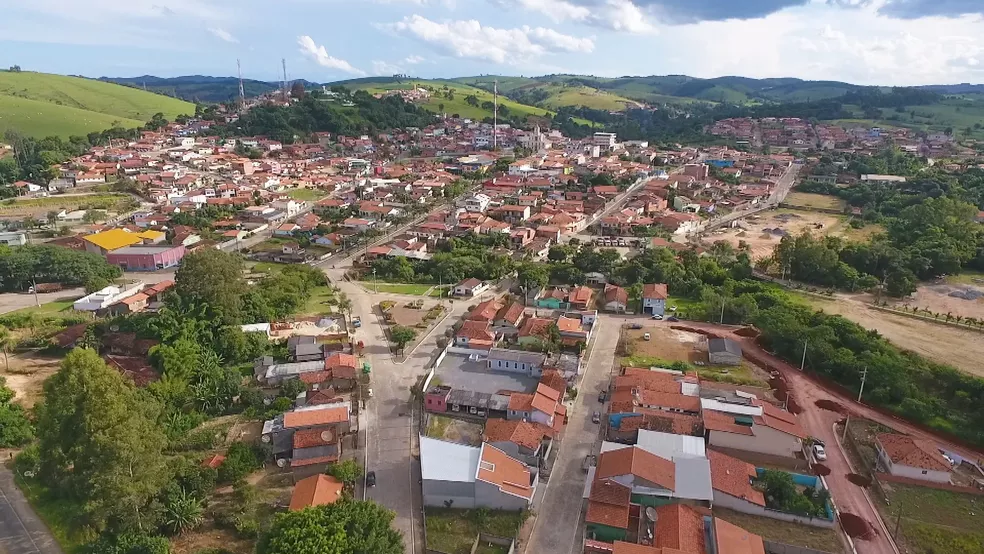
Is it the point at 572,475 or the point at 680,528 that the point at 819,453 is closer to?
the point at 680,528

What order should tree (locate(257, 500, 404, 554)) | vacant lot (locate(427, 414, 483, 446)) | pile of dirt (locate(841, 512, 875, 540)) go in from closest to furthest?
tree (locate(257, 500, 404, 554)) < pile of dirt (locate(841, 512, 875, 540)) < vacant lot (locate(427, 414, 483, 446))

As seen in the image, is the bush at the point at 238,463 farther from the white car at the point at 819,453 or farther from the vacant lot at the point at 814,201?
the vacant lot at the point at 814,201

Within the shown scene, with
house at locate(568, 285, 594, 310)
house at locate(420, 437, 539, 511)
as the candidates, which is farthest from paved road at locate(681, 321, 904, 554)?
house at locate(420, 437, 539, 511)

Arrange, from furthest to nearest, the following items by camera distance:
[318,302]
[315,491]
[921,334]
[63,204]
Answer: [63,204] → [318,302] → [921,334] → [315,491]

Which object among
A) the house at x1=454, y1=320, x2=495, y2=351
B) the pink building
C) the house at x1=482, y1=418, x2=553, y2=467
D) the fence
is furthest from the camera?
the pink building

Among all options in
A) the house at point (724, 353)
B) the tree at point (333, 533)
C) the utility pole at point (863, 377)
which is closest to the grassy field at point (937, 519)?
the utility pole at point (863, 377)

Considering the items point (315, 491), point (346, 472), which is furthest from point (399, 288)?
point (315, 491)

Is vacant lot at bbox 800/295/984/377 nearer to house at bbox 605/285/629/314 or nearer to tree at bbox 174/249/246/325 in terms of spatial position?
house at bbox 605/285/629/314
